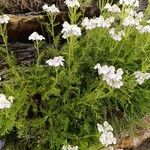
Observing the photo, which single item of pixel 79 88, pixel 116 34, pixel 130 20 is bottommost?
pixel 79 88

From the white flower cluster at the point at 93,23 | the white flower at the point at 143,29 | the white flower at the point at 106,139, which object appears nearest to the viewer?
the white flower at the point at 106,139

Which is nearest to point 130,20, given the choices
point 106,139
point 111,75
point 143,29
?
point 143,29

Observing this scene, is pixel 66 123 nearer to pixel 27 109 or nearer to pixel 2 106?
pixel 27 109

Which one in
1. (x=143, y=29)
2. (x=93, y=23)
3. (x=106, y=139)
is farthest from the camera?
(x=143, y=29)

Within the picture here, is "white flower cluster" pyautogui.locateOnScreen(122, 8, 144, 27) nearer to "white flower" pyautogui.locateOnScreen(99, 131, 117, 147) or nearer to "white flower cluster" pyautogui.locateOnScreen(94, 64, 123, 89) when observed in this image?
"white flower cluster" pyautogui.locateOnScreen(94, 64, 123, 89)

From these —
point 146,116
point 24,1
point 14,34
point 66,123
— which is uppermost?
point 24,1

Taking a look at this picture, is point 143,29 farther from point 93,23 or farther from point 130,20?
point 93,23

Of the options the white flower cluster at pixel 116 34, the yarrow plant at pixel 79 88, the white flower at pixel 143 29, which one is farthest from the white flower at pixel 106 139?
the white flower at pixel 143 29

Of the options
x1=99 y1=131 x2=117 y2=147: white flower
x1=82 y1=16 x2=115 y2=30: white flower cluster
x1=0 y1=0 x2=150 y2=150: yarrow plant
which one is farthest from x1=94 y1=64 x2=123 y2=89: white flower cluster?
x1=82 y1=16 x2=115 y2=30: white flower cluster

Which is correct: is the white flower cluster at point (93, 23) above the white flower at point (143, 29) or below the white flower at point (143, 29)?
above

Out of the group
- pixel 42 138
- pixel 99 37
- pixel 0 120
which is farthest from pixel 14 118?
pixel 99 37

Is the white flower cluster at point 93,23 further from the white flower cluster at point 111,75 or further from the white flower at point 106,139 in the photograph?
the white flower at point 106,139
